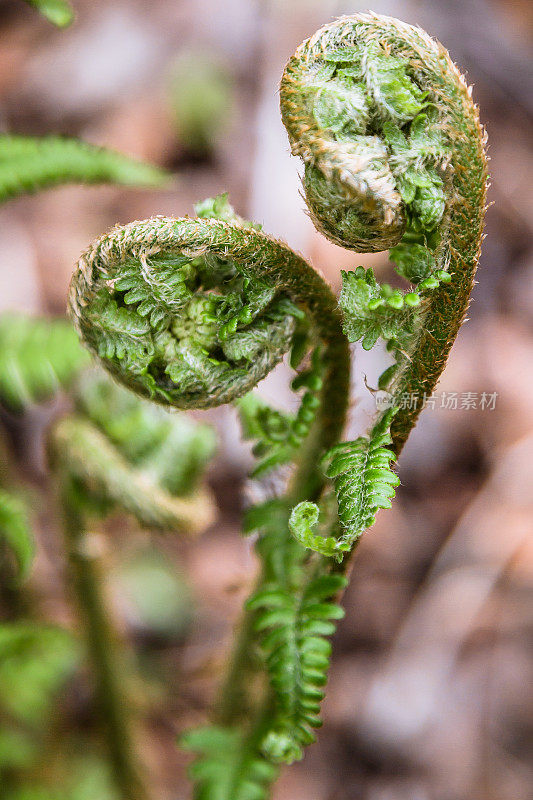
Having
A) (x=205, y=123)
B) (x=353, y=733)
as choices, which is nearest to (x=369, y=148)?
(x=353, y=733)

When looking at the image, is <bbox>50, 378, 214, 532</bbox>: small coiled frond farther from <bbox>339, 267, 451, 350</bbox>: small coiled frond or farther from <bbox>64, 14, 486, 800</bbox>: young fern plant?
<bbox>339, 267, 451, 350</bbox>: small coiled frond

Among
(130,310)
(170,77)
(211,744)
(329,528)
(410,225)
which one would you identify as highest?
(170,77)

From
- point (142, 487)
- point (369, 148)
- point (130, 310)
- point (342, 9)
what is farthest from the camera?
point (342, 9)

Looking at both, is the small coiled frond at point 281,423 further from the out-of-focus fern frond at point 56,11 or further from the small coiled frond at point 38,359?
the out-of-focus fern frond at point 56,11

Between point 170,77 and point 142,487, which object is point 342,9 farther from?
point 142,487

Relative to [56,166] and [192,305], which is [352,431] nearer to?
[56,166]

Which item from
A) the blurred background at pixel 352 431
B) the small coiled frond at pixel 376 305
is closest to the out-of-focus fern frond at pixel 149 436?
the blurred background at pixel 352 431
